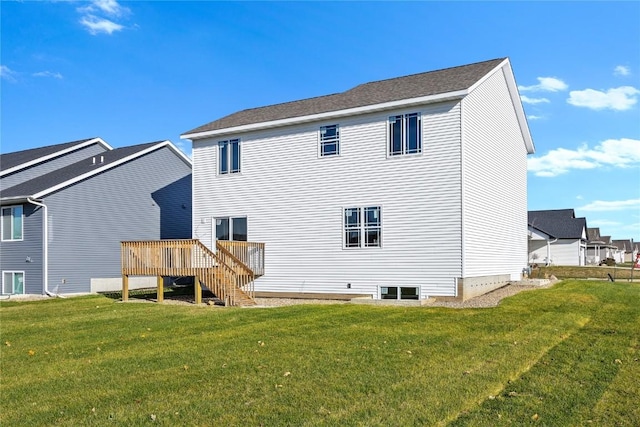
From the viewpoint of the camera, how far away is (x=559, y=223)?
48969mm

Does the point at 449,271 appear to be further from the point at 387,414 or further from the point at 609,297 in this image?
the point at 387,414

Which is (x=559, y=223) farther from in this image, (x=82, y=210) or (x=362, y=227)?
(x=82, y=210)

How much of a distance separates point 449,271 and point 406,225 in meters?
1.84

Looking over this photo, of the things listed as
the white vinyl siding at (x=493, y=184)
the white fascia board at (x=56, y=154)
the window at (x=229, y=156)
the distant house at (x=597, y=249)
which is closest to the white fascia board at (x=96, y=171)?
the white fascia board at (x=56, y=154)

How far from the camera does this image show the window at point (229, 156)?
19016 mm

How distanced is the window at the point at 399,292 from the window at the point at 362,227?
1.37 metres

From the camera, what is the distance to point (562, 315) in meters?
11.3

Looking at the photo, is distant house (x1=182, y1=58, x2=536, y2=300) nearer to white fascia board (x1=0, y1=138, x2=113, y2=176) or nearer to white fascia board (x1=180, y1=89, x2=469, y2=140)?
white fascia board (x1=180, y1=89, x2=469, y2=140)

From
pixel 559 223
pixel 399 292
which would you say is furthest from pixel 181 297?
pixel 559 223

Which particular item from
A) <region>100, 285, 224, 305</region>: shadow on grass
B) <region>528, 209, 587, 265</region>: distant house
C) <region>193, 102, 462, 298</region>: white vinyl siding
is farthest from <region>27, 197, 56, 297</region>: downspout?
<region>528, 209, 587, 265</region>: distant house

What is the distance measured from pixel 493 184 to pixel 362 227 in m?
5.22

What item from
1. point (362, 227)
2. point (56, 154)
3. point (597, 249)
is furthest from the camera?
point (597, 249)

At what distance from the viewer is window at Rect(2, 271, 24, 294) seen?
831 inches

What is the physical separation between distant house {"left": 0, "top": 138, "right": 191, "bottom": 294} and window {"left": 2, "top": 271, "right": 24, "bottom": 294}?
40 mm
